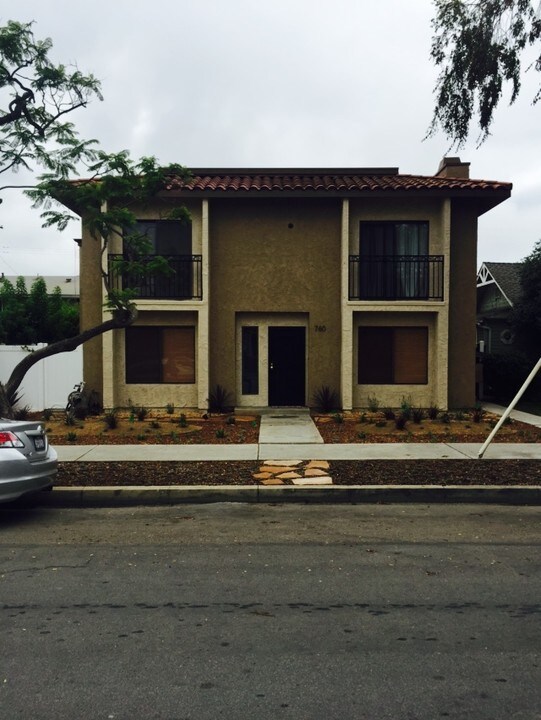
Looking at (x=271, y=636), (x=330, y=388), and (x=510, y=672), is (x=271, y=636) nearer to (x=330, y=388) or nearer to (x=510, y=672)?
(x=510, y=672)

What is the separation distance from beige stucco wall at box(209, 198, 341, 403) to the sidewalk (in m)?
2.52

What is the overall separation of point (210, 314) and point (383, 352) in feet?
15.5

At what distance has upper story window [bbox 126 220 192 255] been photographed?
17.1m

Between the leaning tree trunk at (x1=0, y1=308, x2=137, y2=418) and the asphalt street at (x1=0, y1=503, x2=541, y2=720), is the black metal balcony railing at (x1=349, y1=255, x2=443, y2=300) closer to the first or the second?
the leaning tree trunk at (x1=0, y1=308, x2=137, y2=418)

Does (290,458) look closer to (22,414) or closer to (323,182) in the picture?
(22,414)

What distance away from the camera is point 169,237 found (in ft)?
56.0

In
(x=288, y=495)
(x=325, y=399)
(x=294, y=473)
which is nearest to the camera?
(x=288, y=495)

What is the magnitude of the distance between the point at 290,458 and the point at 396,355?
305 inches

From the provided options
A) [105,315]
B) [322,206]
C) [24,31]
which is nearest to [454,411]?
→ [322,206]

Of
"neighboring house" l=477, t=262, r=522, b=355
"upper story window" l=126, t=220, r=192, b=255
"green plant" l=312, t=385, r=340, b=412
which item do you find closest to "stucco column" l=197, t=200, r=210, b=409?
"upper story window" l=126, t=220, r=192, b=255

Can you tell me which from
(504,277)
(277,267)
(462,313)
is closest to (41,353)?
(277,267)

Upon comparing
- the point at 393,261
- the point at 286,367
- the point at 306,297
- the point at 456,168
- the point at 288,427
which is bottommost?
the point at 288,427

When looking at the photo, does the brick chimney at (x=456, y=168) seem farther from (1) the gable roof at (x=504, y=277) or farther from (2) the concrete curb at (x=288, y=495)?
(2) the concrete curb at (x=288, y=495)

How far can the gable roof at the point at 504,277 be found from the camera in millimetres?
25047
